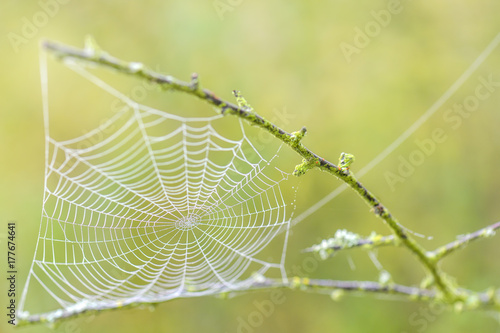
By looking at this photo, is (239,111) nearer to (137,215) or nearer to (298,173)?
(298,173)

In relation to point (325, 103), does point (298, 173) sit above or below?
below

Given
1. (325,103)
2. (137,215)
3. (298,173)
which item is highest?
(325,103)

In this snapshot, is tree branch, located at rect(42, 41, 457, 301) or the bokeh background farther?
the bokeh background

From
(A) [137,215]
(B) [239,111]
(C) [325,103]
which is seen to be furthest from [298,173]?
(C) [325,103]

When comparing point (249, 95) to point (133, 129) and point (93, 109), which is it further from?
point (93, 109)

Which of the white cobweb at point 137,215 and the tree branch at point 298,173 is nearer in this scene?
the tree branch at point 298,173

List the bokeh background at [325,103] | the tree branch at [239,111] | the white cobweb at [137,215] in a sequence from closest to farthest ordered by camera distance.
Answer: the tree branch at [239,111]
the white cobweb at [137,215]
the bokeh background at [325,103]

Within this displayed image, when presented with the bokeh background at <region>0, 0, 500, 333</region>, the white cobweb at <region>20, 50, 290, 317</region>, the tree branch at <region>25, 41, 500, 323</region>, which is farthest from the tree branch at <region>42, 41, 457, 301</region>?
the bokeh background at <region>0, 0, 500, 333</region>

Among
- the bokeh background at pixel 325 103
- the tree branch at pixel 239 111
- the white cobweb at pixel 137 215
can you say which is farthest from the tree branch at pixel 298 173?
the bokeh background at pixel 325 103

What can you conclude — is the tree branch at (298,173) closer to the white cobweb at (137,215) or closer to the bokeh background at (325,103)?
the white cobweb at (137,215)

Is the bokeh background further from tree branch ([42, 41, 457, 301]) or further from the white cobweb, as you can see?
tree branch ([42, 41, 457, 301])
